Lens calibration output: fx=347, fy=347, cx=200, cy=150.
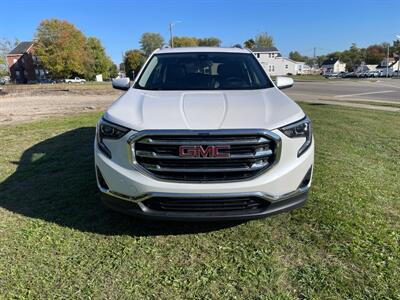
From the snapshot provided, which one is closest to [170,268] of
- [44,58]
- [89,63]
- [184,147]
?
A: [184,147]

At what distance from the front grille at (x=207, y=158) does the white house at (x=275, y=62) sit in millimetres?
83940

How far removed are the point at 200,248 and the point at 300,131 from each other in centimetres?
131

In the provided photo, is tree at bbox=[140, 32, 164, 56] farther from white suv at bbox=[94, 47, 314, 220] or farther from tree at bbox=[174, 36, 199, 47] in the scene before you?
white suv at bbox=[94, 47, 314, 220]

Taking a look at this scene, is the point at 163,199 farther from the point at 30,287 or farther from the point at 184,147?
the point at 30,287

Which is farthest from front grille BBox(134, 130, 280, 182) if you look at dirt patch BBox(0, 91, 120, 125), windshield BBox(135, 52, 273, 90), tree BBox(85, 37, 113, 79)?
tree BBox(85, 37, 113, 79)

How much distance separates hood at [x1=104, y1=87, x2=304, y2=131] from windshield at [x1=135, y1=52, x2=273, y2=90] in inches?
13.5

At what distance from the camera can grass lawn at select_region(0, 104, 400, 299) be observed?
8.11ft

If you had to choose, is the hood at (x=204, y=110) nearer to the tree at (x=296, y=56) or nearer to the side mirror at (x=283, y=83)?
the side mirror at (x=283, y=83)

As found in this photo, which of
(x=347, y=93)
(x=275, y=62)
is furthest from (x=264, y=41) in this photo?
(x=347, y=93)

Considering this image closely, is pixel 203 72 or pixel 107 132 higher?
pixel 203 72

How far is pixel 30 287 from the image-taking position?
248 cm

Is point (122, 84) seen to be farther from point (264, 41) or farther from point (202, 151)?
point (264, 41)

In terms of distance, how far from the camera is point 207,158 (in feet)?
8.70

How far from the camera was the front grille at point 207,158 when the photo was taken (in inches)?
104
